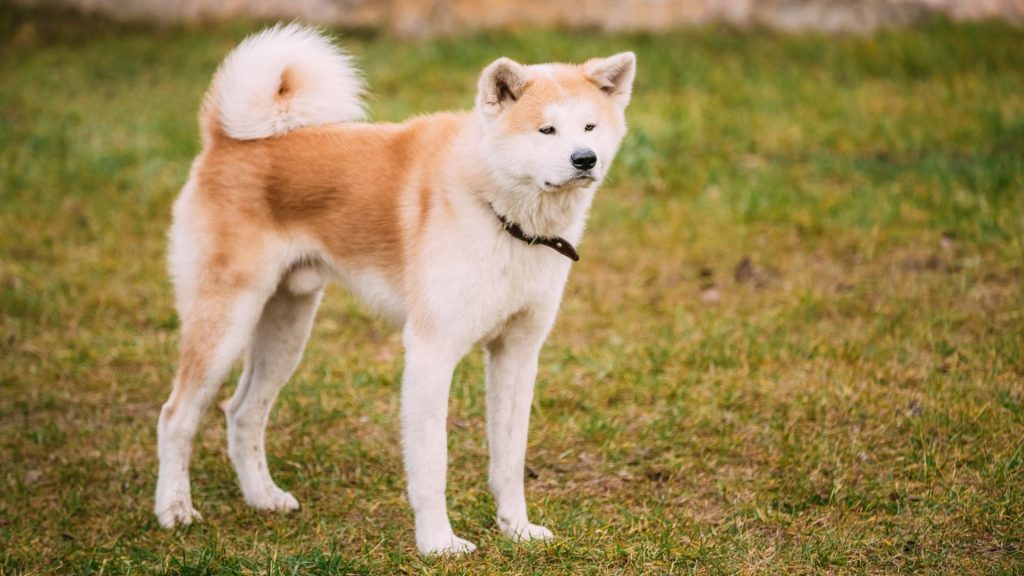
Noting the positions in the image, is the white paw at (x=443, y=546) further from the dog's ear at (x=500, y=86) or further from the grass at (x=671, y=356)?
the dog's ear at (x=500, y=86)

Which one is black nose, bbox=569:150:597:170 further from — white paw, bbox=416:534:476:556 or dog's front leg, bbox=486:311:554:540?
white paw, bbox=416:534:476:556

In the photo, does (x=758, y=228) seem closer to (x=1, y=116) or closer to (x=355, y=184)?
(x=355, y=184)

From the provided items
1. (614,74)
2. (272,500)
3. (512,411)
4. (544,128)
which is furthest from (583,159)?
(272,500)

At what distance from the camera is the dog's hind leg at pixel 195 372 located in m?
4.11

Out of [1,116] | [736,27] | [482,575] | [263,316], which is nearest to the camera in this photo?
[482,575]

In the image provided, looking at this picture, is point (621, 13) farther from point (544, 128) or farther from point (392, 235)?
point (544, 128)

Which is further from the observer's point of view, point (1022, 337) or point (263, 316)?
point (1022, 337)

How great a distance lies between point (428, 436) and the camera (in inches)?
148

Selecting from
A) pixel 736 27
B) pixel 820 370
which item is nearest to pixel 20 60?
pixel 736 27

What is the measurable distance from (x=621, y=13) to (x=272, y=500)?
23.6 ft

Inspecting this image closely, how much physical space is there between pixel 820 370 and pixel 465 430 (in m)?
Answer: 1.65

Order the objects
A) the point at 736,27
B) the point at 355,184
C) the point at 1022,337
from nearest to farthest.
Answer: the point at 355,184 → the point at 1022,337 → the point at 736,27

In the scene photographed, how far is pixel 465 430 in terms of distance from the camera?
4891 mm

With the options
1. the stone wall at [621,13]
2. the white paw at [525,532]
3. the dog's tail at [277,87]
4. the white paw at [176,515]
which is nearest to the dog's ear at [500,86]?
the dog's tail at [277,87]
